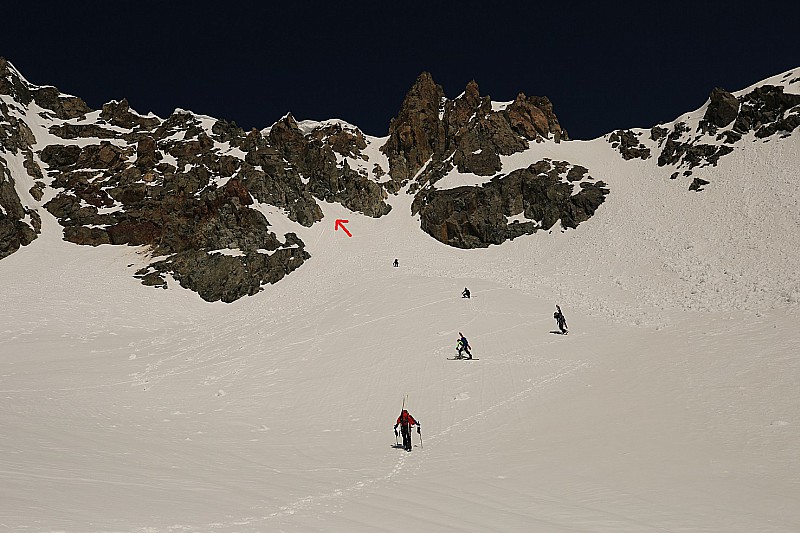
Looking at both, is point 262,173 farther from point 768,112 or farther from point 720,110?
point 768,112

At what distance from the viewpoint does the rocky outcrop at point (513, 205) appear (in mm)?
59344

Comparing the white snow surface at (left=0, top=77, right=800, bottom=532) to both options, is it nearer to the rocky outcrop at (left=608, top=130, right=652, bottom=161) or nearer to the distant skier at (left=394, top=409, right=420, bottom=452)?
the distant skier at (left=394, top=409, right=420, bottom=452)

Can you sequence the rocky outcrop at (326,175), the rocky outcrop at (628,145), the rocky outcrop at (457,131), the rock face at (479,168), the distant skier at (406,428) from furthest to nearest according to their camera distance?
the rocky outcrop at (457,131) < the rocky outcrop at (326,175) < the rocky outcrop at (628,145) < the rock face at (479,168) < the distant skier at (406,428)

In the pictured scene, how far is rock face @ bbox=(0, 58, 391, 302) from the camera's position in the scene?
158ft

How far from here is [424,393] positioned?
1797 centimetres

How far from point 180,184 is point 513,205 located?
4290 centimetres

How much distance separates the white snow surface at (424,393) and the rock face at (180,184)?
3.77 meters

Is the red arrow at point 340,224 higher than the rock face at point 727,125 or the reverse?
the reverse

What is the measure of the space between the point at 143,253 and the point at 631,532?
176 ft

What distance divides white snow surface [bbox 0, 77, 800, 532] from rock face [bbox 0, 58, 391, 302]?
3769mm

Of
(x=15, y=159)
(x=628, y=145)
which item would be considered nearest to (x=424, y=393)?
(x=628, y=145)

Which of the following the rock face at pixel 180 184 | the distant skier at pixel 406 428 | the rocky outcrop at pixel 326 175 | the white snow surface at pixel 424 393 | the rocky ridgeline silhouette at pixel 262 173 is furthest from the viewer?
the rocky outcrop at pixel 326 175

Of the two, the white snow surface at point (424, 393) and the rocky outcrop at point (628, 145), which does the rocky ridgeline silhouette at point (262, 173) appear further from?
the white snow surface at point (424, 393)

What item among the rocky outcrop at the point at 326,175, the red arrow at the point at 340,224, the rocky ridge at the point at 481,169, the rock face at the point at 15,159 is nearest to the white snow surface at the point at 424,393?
the rock face at the point at 15,159
